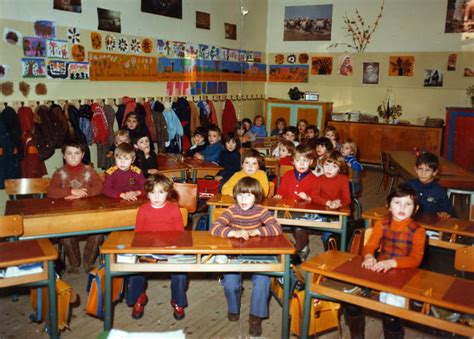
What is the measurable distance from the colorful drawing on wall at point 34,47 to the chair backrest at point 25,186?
2004 millimetres

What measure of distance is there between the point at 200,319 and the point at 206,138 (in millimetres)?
3353

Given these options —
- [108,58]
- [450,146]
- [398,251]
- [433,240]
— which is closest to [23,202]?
[398,251]

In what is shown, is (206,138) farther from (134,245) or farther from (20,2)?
(134,245)

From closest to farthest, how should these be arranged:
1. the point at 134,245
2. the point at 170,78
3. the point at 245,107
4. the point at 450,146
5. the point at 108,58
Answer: the point at 134,245 < the point at 108,58 < the point at 170,78 < the point at 450,146 < the point at 245,107

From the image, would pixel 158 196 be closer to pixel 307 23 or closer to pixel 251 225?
pixel 251 225

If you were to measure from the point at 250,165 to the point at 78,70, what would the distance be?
9.55 feet

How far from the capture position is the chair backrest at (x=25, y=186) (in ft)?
12.1

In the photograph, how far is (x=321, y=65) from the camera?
922 cm

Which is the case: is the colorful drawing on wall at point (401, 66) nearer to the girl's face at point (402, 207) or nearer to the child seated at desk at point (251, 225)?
the girl's face at point (402, 207)

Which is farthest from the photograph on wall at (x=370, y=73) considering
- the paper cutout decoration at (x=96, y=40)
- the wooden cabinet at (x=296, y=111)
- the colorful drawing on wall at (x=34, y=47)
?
the colorful drawing on wall at (x=34, y=47)

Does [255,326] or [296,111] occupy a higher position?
[296,111]

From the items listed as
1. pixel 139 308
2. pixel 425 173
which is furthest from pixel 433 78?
pixel 139 308

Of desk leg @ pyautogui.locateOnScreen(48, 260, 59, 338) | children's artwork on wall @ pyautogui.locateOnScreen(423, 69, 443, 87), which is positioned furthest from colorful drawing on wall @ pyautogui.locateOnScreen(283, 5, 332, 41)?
desk leg @ pyautogui.locateOnScreen(48, 260, 59, 338)

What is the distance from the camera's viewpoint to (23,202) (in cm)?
332
